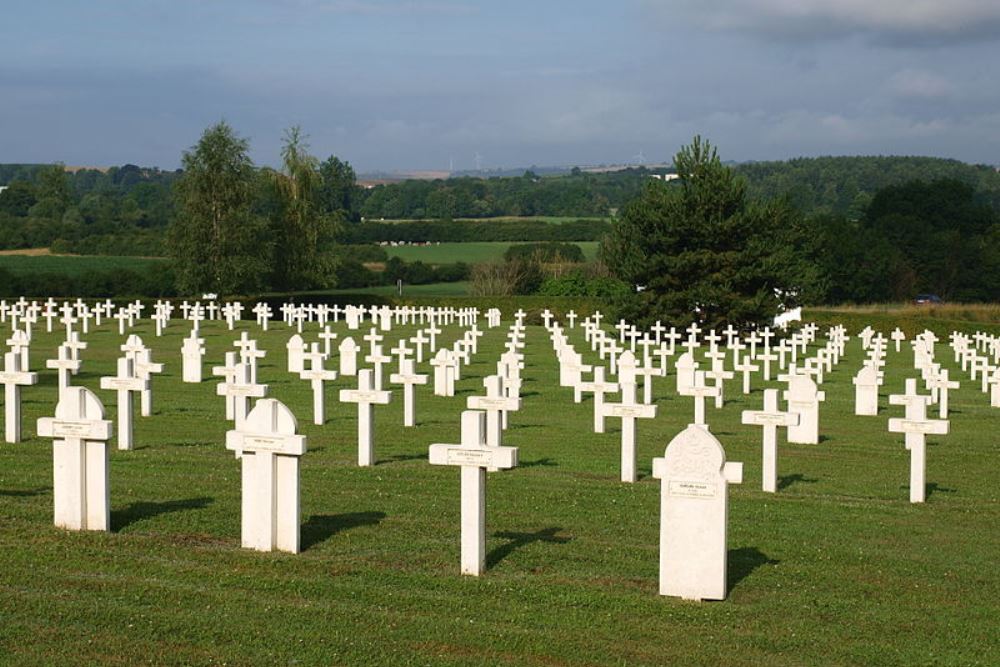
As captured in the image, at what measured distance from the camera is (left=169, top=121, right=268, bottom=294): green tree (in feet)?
205

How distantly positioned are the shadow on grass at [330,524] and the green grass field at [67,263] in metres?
71.1

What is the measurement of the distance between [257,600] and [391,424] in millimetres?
11520

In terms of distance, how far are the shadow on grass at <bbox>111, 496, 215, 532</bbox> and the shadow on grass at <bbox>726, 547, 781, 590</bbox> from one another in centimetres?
430

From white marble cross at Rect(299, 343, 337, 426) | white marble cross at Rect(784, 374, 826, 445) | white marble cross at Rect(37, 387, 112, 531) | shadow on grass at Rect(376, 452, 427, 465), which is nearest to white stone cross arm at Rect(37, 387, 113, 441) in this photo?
white marble cross at Rect(37, 387, 112, 531)

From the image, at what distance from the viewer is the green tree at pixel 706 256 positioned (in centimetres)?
4375

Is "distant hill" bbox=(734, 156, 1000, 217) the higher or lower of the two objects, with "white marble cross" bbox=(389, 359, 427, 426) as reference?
higher

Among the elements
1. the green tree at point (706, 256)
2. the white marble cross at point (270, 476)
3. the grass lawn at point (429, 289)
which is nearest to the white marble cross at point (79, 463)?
the white marble cross at point (270, 476)

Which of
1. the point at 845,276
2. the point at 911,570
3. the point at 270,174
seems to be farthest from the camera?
the point at 845,276

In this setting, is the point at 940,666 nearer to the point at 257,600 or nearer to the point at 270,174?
the point at 257,600

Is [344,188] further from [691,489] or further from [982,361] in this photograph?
[691,489]

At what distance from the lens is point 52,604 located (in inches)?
325

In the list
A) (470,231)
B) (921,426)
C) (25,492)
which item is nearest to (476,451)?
(25,492)

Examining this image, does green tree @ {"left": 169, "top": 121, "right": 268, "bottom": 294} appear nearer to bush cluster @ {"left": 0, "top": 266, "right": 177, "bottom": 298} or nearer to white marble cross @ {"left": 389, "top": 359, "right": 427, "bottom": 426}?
bush cluster @ {"left": 0, "top": 266, "right": 177, "bottom": 298}

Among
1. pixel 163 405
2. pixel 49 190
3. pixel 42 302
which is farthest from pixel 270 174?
pixel 49 190
